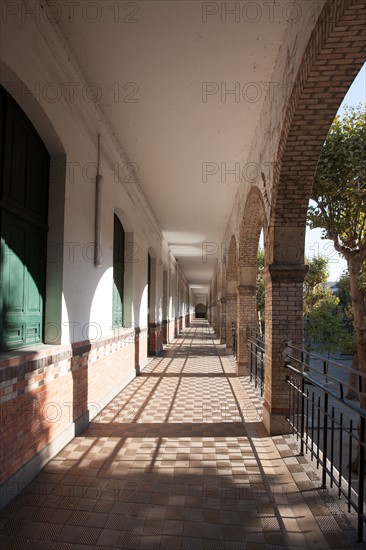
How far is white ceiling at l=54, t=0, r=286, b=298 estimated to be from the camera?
11.8 feet

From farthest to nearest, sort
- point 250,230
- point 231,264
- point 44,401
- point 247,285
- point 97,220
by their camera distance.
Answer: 1. point 231,264
2. point 247,285
3. point 250,230
4. point 97,220
5. point 44,401

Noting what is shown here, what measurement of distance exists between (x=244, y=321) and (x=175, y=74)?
224 inches

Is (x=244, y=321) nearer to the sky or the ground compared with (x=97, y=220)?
nearer to the ground

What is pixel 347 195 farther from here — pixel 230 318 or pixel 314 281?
pixel 314 281

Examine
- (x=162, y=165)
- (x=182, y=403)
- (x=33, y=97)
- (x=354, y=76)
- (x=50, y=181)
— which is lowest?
(x=182, y=403)

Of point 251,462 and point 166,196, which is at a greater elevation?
point 166,196

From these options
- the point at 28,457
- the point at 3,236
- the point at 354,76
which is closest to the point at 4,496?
the point at 28,457

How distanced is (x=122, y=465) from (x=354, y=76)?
4.21 metres

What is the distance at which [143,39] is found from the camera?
3.81 metres

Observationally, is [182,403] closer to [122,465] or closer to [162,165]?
[122,465]

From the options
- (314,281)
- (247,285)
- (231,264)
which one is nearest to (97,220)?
(247,285)

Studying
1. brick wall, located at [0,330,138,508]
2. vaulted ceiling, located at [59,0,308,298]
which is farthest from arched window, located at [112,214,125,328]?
brick wall, located at [0,330,138,508]

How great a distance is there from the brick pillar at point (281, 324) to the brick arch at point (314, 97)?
0.65 m

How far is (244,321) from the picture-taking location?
28.6ft
